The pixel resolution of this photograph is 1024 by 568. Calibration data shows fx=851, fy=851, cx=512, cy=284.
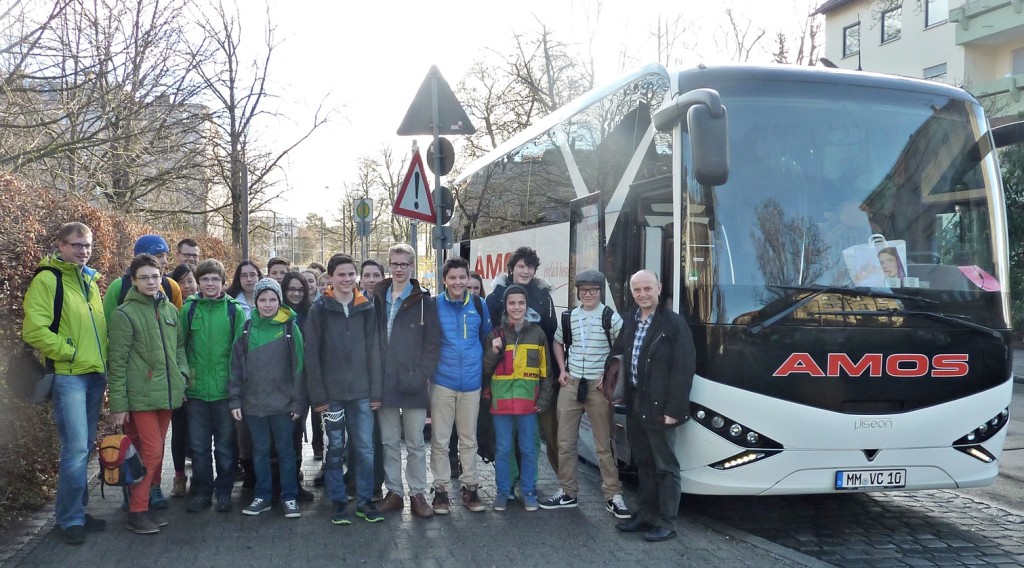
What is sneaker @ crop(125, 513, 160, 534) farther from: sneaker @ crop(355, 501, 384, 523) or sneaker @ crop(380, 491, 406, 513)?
sneaker @ crop(380, 491, 406, 513)

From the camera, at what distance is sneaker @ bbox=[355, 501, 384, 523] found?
584cm

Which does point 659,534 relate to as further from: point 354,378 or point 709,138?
point 709,138

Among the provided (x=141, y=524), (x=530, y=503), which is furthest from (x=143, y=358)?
(x=530, y=503)

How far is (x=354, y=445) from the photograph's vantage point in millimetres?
5992

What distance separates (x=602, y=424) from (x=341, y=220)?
134 feet

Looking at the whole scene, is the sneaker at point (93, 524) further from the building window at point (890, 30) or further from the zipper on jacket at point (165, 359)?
the building window at point (890, 30)

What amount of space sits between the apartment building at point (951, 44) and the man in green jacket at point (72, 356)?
22308 mm

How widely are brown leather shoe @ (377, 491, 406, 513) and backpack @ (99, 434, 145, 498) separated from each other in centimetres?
163

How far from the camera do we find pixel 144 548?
5.22 meters

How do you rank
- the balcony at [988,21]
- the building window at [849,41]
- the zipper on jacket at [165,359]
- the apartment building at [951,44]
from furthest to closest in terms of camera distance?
the building window at [849,41] < the balcony at [988,21] < the apartment building at [951,44] < the zipper on jacket at [165,359]

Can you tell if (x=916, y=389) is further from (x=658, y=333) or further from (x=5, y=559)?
(x=5, y=559)

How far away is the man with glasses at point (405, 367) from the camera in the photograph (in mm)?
5895

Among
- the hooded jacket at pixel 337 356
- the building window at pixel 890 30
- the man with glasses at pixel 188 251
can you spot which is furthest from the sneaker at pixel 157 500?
the building window at pixel 890 30

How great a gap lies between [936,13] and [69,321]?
114 ft
